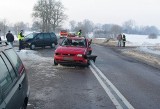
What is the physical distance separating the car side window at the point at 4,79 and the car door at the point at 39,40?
28733 mm

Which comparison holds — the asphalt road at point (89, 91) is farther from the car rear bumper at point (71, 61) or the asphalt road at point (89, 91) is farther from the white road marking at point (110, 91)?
the car rear bumper at point (71, 61)

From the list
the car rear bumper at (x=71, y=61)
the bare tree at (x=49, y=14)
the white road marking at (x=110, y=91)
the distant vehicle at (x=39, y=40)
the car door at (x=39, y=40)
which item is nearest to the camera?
the white road marking at (x=110, y=91)

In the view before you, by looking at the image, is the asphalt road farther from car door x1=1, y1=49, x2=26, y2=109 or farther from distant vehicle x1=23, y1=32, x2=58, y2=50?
distant vehicle x1=23, y1=32, x2=58, y2=50

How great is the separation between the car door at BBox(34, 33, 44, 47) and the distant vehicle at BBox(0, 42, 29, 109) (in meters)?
27.6

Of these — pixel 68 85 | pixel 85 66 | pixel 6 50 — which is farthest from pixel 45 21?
pixel 6 50

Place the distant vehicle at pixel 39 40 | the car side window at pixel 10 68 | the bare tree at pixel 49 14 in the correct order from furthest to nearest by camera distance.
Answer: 1. the bare tree at pixel 49 14
2. the distant vehicle at pixel 39 40
3. the car side window at pixel 10 68

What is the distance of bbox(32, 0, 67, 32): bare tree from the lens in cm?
8900

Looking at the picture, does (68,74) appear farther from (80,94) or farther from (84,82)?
(80,94)

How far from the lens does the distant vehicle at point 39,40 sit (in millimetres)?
33044

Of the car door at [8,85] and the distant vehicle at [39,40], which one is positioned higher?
the car door at [8,85]

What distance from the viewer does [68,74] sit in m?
14.7

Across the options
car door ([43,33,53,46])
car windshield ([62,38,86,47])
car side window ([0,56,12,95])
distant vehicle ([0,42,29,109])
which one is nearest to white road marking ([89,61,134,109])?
A: distant vehicle ([0,42,29,109])

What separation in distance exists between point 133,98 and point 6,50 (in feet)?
15.8

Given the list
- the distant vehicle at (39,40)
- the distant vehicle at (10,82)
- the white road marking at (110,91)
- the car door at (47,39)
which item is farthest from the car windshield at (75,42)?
the car door at (47,39)
